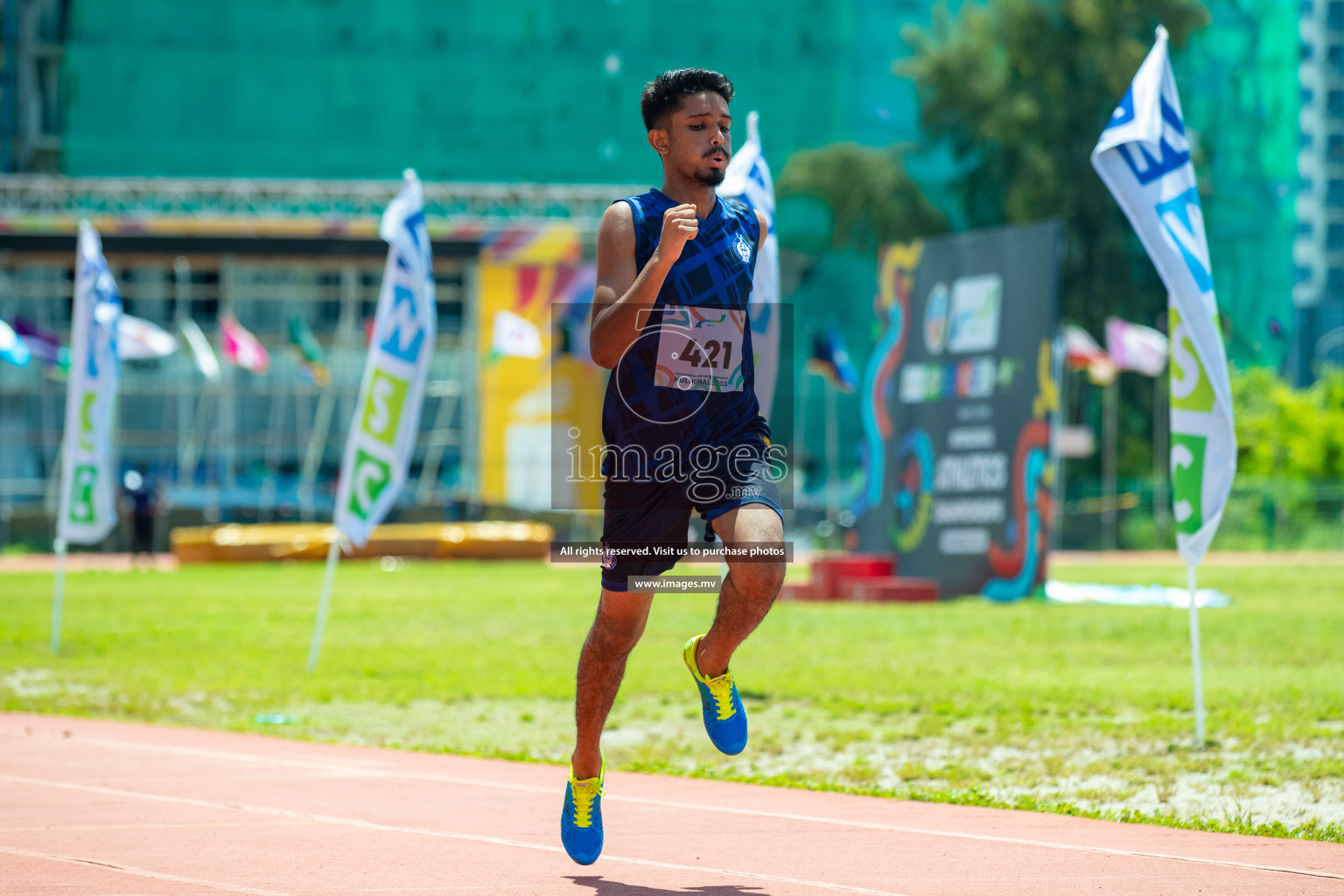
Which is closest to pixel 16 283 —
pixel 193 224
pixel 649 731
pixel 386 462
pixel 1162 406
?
pixel 193 224

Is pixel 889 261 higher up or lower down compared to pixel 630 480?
higher up

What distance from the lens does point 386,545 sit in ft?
117

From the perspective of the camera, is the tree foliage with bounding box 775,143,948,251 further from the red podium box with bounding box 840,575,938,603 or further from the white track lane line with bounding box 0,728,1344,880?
the white track lane line with bounding box 0,728,1344,880

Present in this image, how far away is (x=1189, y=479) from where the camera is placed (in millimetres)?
9398

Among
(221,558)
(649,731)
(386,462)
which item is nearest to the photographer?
(649,731)

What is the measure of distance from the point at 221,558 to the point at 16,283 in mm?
19933

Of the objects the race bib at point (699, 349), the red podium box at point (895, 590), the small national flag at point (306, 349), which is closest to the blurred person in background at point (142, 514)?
the small national flag at point (306, 349)

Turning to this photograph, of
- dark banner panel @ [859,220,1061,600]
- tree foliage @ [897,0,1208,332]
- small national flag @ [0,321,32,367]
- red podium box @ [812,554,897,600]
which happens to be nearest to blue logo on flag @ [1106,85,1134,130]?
dark banner panel @ [859,220,1061,600]

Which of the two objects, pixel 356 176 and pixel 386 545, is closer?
pixel 386 545

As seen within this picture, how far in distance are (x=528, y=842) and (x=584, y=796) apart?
2.57 feet

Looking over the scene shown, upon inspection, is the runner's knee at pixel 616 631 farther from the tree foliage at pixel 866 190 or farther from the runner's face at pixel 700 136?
the tree foliage at pixel 866 190

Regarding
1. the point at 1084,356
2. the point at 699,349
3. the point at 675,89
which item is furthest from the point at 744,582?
the point at 1084,356

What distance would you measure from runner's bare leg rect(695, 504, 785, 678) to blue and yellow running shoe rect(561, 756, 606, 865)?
59 cm

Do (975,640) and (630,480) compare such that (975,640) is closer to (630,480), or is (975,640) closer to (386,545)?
(630,480)
